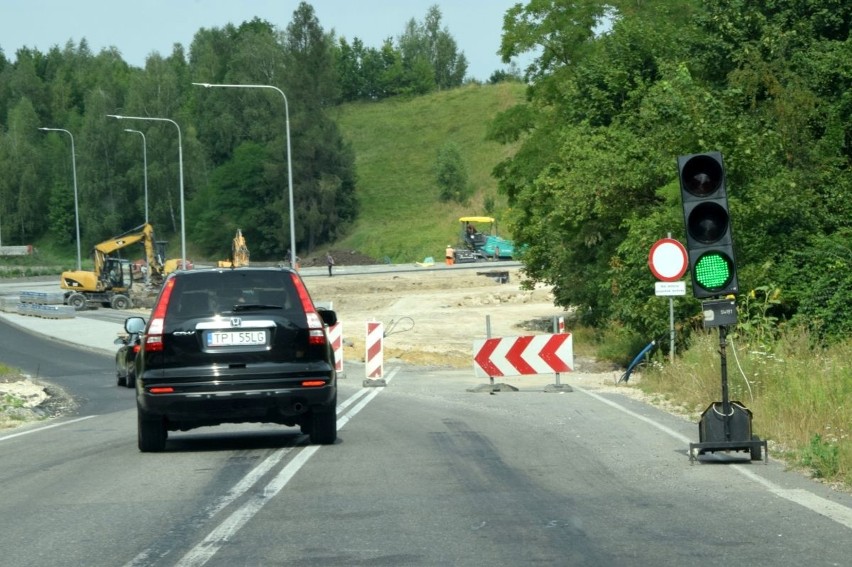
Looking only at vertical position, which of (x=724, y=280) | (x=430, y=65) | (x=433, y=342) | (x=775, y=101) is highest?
(x=430, y=65)

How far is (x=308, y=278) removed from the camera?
3056 inches

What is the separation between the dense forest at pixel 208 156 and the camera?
109125 millimetres

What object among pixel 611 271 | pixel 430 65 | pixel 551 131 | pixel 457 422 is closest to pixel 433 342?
pixel 551 131

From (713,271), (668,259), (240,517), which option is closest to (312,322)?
(713,271)

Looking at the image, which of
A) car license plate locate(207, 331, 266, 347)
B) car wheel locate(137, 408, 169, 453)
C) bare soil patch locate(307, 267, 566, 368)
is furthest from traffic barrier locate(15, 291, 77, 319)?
car license plate locate(207, 331, 266, 347)

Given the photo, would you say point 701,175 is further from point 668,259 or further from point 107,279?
point 107,279

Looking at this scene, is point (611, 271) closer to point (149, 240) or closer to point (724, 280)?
point (724, 280)

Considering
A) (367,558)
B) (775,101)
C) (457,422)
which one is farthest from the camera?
(775,101)

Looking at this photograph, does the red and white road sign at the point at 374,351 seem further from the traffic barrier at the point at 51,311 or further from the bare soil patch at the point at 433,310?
the traffic barrier at the point at 51,311

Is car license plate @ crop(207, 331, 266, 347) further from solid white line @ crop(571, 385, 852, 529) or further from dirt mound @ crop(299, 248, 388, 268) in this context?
dirt mound @ crop(299, 248, 388, 268)

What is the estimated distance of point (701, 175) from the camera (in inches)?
473

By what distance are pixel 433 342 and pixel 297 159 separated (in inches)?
2722

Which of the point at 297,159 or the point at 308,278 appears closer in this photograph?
the point at 308,278

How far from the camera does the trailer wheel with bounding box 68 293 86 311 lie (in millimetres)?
63500
